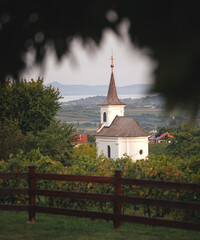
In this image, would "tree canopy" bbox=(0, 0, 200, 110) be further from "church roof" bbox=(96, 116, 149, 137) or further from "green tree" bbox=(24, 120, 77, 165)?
"church roof" bbox=(96, 116, 149, 137)

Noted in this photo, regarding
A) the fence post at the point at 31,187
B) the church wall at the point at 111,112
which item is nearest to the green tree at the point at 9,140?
the fence post at the point at 31,187

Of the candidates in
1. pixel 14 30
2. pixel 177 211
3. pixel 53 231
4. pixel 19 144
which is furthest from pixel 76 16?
pixel 19 144

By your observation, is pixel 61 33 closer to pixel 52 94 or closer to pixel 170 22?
pixel 170 22

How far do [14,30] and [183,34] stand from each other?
19.8 inches

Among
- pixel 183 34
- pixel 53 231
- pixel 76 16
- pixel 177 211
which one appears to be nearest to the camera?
pixel 183 34

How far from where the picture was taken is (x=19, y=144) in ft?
119

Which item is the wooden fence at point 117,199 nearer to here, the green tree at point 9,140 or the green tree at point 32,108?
the green tree at point 9,140

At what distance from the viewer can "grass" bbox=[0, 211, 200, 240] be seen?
6.28m

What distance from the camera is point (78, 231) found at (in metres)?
6.68

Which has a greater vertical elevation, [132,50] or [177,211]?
[132,50]

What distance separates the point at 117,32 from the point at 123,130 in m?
65.0

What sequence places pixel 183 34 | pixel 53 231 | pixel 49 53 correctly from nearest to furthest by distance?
pixel 183 34
pixel 49 53
pixel 53 231

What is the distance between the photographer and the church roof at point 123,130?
65062 mm

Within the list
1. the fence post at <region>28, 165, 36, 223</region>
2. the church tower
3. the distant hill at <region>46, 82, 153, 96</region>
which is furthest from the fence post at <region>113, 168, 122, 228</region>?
the church tower
